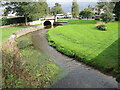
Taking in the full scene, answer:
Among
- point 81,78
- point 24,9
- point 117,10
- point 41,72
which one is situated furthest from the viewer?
point 117,10

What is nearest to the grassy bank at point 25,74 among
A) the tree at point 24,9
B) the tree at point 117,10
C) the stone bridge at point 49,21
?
the tree at point 24,9

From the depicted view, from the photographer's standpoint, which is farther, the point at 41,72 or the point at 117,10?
the point at 117,10

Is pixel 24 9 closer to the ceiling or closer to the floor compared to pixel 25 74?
closer to the ceiling

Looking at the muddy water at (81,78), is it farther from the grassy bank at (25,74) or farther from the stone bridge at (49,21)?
the stone bridge at (49,21)

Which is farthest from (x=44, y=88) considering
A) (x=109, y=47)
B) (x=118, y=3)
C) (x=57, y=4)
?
(x=57, y=4)

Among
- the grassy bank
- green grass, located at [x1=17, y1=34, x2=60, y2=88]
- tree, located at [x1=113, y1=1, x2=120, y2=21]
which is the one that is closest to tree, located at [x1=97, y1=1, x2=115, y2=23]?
tree, located at [x1=113, y1=1, x2=120, y2=21]

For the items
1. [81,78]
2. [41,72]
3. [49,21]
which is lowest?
[81,78]

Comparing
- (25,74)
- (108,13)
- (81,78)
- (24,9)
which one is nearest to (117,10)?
(108,13)

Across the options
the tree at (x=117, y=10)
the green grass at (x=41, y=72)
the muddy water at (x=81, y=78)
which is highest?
the tree at (x=117, y=10)

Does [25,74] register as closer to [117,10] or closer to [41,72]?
[41,72]

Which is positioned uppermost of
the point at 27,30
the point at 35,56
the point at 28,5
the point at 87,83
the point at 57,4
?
the point at 57,4

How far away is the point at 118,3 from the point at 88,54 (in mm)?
31301

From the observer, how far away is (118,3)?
40000 millimetres

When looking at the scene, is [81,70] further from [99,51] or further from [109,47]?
[109,47]
